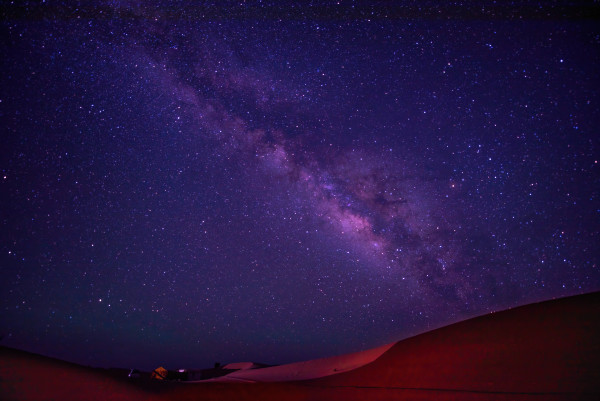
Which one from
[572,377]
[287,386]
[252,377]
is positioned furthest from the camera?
[252,377]

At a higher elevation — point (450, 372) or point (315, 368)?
point (450, 372)

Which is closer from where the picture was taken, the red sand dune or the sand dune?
the red sand dune

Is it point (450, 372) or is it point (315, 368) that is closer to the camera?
point (450, 372)

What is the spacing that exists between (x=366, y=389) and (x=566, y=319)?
172 cm

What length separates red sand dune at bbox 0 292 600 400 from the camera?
7.09ft

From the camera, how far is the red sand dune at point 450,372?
2160mm

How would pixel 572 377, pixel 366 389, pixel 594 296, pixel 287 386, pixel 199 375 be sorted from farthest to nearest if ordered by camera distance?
1. pixel 199 375
2. pixel 287 386
3. pixel 366 389
4. pixel 594 296
5. pixel 572 377

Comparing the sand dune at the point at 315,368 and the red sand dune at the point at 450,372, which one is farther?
the sand dune at the point at 315,368

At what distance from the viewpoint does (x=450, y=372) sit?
8.38 feet

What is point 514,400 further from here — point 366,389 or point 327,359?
point 327,359

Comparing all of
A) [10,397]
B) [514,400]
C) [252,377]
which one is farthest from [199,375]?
[514,400]

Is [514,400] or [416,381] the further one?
[416,381]

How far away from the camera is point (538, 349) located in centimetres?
233

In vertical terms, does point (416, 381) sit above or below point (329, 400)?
above
